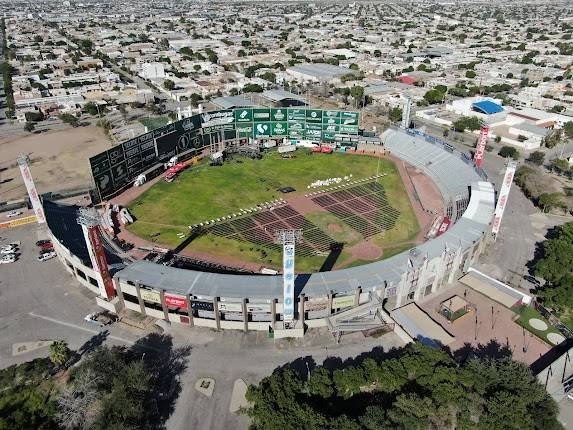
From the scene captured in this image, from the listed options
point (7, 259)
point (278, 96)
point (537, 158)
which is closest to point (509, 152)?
point (537, 158)

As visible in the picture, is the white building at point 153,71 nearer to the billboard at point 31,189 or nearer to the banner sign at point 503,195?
the billboard at point 31,189

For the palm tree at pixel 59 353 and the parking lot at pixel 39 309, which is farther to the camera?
the parking lot at pixel 39 309

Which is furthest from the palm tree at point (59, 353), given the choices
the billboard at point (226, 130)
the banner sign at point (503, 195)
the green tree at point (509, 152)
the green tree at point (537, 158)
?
the green tree at point (537, 158)

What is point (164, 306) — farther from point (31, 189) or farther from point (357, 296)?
point (31, 189)

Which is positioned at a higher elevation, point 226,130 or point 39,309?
point 226,130

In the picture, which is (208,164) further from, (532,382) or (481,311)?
(532,382)
